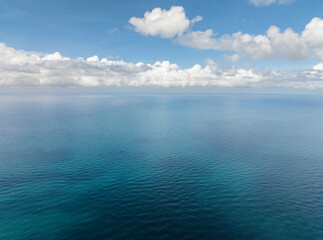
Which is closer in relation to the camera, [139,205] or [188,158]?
[139,205]

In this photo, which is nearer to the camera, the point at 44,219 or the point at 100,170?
the point at 44,219

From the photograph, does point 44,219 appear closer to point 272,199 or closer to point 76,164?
point 76,164

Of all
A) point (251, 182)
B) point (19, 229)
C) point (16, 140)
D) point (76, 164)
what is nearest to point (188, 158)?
point (251, 182)

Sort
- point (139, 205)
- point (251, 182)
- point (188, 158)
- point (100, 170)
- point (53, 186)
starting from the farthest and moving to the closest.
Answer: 1. point (188, 158)
2. point (100, 170)
3. point (251, 182)
4. point (53, 186)
5. point (139, 205)

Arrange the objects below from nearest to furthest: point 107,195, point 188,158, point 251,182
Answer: point 107,195
point 251,182
point 188,158

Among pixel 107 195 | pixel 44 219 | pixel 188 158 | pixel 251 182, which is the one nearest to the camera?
pixel 44 219

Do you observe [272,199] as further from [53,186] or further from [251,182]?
[53,186]

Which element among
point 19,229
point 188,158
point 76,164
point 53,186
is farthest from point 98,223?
point 188,158

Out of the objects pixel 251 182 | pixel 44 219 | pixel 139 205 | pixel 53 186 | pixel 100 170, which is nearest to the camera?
pixel 44 219
